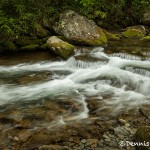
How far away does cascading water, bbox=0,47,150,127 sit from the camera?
827 cm

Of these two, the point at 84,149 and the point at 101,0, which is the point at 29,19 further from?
the point at 84,149

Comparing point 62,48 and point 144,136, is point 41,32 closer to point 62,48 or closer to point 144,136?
point 62,48

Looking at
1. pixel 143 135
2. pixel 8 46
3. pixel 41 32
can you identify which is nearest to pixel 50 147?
pixel 143 135

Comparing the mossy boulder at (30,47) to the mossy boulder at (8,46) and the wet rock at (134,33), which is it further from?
the wet rock at (134,33)

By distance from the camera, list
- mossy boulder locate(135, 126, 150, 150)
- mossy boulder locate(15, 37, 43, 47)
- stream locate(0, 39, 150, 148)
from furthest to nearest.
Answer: mossy boulder locate(15, 37, 43, 47)
stream locate(0, 39, 150, 148)
mossy boulder locate(135, 126, 150, 150)

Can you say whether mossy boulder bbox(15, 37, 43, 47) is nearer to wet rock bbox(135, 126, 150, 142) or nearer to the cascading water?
the cascading water

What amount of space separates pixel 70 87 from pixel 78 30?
4.77m

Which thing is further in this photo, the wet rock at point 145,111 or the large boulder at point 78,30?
the large boulder at point 78,30

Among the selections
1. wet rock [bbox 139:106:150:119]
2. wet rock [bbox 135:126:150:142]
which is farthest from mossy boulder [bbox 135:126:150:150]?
wet rock [bbox 139:106:150:119]

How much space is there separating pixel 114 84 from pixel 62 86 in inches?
73.5

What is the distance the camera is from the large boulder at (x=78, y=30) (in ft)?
44.3

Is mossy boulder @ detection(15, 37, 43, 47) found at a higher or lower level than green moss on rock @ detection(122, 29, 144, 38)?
lower

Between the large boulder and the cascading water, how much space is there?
1.03 metres

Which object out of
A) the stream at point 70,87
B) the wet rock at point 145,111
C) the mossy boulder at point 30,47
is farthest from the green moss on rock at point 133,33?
the wet rock at point 145,111
